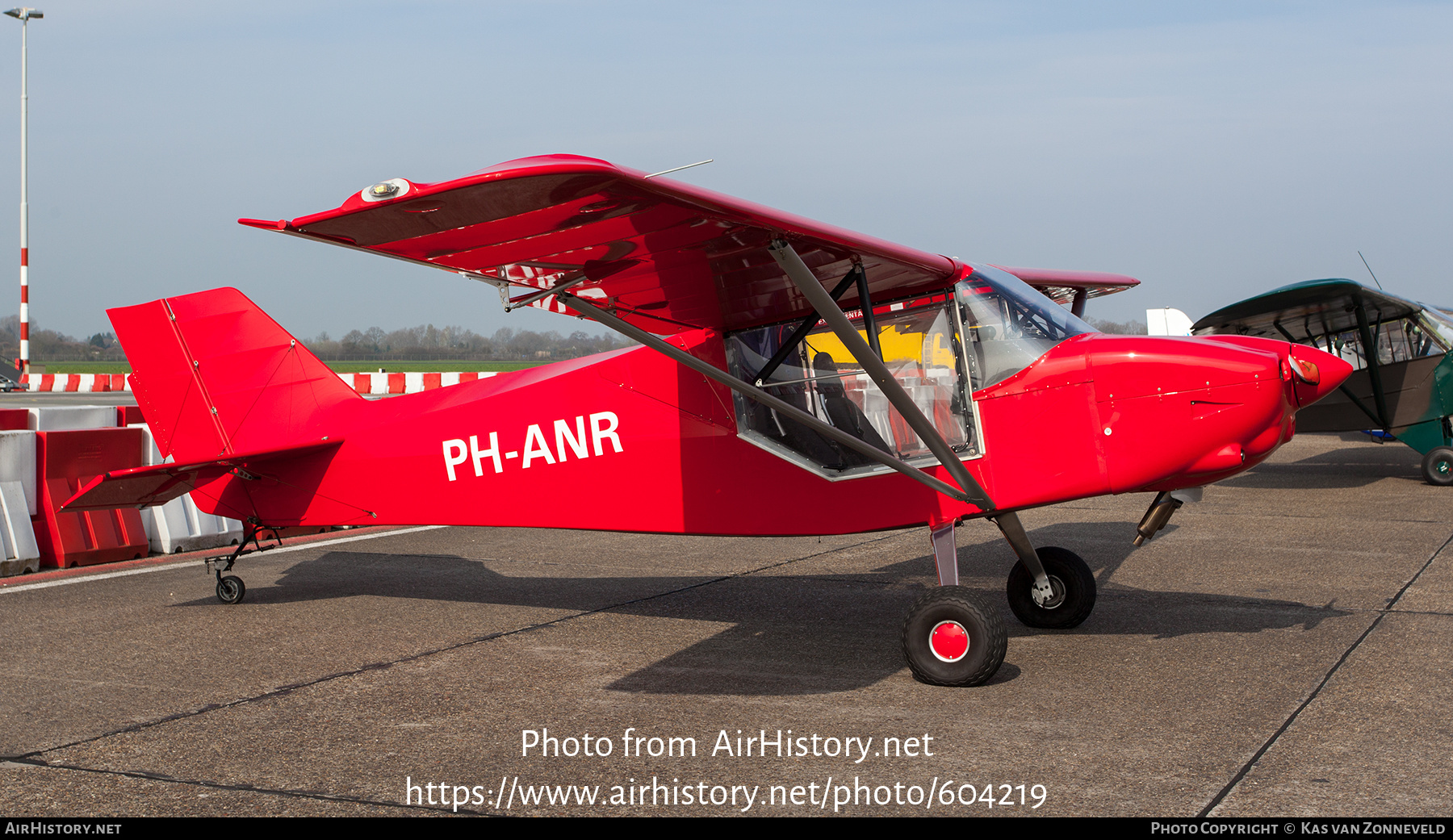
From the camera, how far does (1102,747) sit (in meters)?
4.18

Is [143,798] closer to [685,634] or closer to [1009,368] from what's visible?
[685,634]

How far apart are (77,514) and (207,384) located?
2.31m

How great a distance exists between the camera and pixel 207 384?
767 cm

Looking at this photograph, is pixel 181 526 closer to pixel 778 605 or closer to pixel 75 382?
pixel 778 605

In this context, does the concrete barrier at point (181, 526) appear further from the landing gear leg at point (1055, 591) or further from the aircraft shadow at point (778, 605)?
the landing gear leg at point (1055, 591)

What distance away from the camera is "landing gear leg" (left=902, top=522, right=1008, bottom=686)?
16.7ft

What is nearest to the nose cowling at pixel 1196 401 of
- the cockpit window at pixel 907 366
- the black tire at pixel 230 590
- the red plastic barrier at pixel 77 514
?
the cockpit window at pixel 907 366

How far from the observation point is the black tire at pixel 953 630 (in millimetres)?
5094

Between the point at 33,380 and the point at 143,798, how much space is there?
37.8 metres

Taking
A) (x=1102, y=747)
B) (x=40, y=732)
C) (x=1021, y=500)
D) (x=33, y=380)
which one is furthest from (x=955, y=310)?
(x=33, y=380)

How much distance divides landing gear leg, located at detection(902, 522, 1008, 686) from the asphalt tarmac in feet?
0.33

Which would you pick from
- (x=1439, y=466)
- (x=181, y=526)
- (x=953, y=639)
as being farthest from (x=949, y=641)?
(x=1439, y=466)

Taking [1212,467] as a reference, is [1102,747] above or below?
below

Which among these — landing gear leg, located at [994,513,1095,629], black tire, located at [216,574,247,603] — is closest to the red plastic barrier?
black tire, located at [216,574,247,603]
